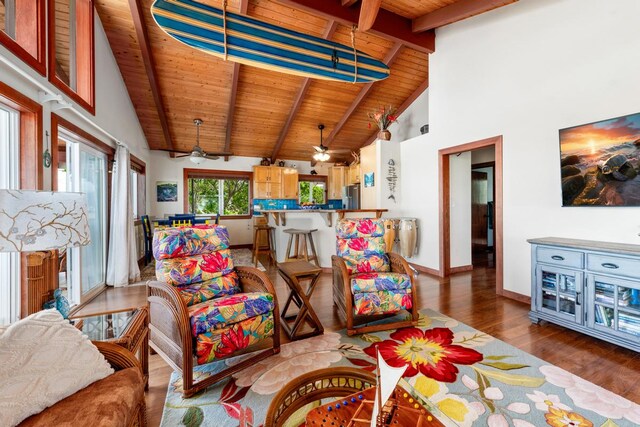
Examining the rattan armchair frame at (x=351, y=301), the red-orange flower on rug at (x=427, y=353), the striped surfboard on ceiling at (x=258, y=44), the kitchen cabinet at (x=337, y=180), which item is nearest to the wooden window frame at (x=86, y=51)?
the striped surfboard on ceiling at (x=258, y=44)

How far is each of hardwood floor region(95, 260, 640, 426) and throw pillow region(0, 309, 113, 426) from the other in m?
0.69

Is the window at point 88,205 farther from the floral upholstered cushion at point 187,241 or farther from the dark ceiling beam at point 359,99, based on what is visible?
the dark ceiling beam at point 359,99

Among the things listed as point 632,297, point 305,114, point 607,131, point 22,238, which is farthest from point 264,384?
point 305,114

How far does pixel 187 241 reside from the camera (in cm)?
226

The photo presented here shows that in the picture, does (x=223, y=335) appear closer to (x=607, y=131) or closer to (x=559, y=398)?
(x=559, y=398)

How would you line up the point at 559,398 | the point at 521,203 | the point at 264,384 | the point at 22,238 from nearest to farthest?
the point at 22,238 < the point at 559,398 < the point at 264,384 < the point at 521,203

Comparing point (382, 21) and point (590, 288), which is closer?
point (590, 288)

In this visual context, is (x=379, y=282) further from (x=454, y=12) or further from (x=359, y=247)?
(x=454, y=12)

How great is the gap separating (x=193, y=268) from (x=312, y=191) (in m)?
6.41

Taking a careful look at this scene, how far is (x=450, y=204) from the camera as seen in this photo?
4.59 metres

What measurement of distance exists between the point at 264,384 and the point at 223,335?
41 centimetres

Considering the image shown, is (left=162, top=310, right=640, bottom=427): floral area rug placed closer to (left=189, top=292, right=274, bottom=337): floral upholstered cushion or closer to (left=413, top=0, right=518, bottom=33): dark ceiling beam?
(left=189, top=292, right=274, bottom=337): floral upholstered cushion

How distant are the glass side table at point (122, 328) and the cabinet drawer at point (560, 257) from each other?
3361 millimetres

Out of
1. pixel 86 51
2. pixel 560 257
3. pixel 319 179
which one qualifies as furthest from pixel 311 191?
pixel 560 257
